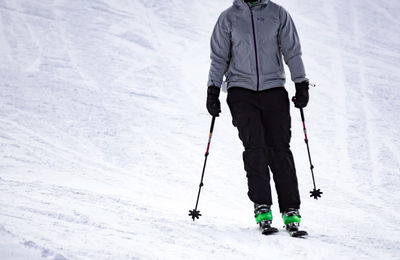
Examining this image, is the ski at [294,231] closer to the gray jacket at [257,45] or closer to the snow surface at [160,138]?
the snow surface at [160,138]

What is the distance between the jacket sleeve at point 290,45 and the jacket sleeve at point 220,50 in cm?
40

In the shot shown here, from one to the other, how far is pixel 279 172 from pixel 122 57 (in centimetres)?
830

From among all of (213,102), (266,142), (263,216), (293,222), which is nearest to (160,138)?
(213,102)

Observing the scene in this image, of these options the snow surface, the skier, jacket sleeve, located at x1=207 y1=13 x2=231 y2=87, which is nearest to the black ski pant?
the skier

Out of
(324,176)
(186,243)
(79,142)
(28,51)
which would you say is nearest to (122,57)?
(28,51)

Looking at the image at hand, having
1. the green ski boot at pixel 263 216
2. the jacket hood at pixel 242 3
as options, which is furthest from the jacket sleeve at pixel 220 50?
the green ski boot at pixel 263 216

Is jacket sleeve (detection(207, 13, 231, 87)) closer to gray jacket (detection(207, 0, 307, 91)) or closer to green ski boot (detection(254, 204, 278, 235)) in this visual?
gray jacket (detection(207, 0, 307, 91))

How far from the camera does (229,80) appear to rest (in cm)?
393

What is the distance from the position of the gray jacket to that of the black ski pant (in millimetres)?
105

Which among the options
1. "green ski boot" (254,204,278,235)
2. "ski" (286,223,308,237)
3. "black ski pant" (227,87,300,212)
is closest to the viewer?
"ski" (286,223,308,237)

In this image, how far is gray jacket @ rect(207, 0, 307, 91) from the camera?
149 inches

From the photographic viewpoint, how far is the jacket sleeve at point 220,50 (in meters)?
3.86

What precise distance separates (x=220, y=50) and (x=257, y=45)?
29cm

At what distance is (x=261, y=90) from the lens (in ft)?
12.5
